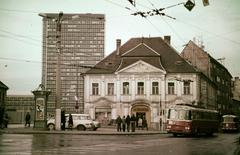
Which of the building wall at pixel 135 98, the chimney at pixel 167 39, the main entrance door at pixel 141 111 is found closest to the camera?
the main entrance door at pixel 141 111

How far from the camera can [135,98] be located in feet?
208

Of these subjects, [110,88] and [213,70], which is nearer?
[110,88]

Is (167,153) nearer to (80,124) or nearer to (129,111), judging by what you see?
(80,124)

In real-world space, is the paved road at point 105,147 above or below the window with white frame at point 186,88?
below

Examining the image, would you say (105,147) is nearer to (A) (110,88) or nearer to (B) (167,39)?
(A) (110,88)

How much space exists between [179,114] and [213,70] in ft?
165

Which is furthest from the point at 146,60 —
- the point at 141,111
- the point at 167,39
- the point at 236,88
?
the point at 236,88

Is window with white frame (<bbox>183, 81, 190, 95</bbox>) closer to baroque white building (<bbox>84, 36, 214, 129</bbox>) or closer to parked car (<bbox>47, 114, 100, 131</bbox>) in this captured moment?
baroque white building (<bbox>84, 36, 214, 129</bbox>)

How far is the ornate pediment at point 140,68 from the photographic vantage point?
63406 mm

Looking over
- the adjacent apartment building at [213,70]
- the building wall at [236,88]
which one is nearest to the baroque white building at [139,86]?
the adjacent apartment building at [213,70]

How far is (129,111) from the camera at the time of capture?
2490 inches

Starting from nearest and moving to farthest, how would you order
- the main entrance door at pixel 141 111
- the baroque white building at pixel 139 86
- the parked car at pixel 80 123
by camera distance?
the parked car at pixel 80 123
the main entrance door at pixel 141 111
the baroque white building at pixel 139 86

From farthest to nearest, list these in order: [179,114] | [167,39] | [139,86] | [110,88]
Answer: [167,39]
[110,88]
[139,86]
[179,114]

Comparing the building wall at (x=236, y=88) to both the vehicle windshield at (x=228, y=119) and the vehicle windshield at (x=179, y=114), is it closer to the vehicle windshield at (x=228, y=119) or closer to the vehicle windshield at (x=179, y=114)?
the vehicle windshield at (x=228, y=119)
